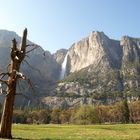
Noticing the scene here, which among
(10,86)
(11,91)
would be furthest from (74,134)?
(10,86)

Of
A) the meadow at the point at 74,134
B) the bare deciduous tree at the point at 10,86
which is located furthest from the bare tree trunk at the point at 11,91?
the meadow at the point at 74,134

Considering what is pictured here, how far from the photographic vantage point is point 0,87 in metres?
29.9

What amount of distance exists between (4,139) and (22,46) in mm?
9135

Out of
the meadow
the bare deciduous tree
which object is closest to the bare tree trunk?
the bare deciduous tree

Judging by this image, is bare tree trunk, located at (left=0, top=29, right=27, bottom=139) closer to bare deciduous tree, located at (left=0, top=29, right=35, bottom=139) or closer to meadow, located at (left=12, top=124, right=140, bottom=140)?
bare deciduous tree, located at (left=0, top=29, right=35, bottom=139)

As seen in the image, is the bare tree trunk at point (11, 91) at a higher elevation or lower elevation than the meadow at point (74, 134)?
higher

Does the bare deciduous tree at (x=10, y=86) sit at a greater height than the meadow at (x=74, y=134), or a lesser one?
greater

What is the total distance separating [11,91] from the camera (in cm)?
3072

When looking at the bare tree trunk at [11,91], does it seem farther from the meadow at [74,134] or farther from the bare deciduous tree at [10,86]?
the meadow at [74,134]

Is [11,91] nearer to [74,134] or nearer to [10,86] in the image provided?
[10,86]

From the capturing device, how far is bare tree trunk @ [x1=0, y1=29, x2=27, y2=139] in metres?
29.8

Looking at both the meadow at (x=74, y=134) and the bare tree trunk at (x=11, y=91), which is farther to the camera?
the meadow at (x=74, y=134)

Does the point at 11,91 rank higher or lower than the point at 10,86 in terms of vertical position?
lower

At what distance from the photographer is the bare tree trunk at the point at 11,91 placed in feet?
97.7
